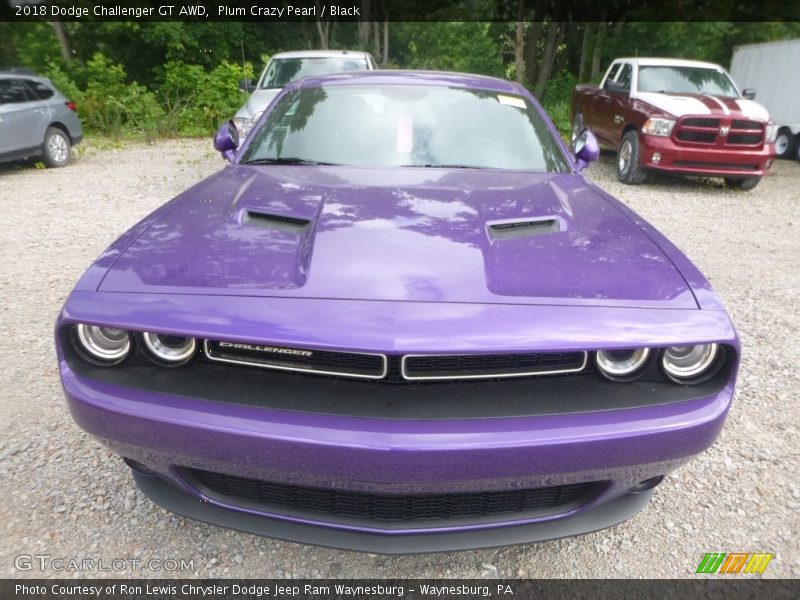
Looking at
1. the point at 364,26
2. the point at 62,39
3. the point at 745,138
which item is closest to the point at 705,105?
the point at 745,138

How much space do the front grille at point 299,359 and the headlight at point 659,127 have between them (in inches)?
303

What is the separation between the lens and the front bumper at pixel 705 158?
7.82 m

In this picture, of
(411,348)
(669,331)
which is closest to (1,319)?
(411,348)

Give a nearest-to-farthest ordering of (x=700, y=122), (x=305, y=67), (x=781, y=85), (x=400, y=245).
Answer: (x=400, y=245)
(x=700, y=122)
(x=305, y=67)
(x=781, y=85)

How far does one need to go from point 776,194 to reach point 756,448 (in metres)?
7.41

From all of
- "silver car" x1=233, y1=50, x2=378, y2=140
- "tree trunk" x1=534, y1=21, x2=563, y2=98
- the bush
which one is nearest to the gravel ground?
"silver car" x1=233, y1=50, x2=378, y2=140

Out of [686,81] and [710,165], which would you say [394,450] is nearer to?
[710,165]

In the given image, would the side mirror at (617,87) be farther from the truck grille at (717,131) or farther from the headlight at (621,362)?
the headlight at (621,362)

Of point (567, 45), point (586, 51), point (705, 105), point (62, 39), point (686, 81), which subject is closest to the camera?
point (705, 105)

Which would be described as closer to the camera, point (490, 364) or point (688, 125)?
point (490, 364)

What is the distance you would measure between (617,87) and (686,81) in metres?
0.98

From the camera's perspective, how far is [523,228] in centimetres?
206

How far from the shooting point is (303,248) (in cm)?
184

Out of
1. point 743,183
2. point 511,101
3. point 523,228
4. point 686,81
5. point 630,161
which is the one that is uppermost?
point 511,101
